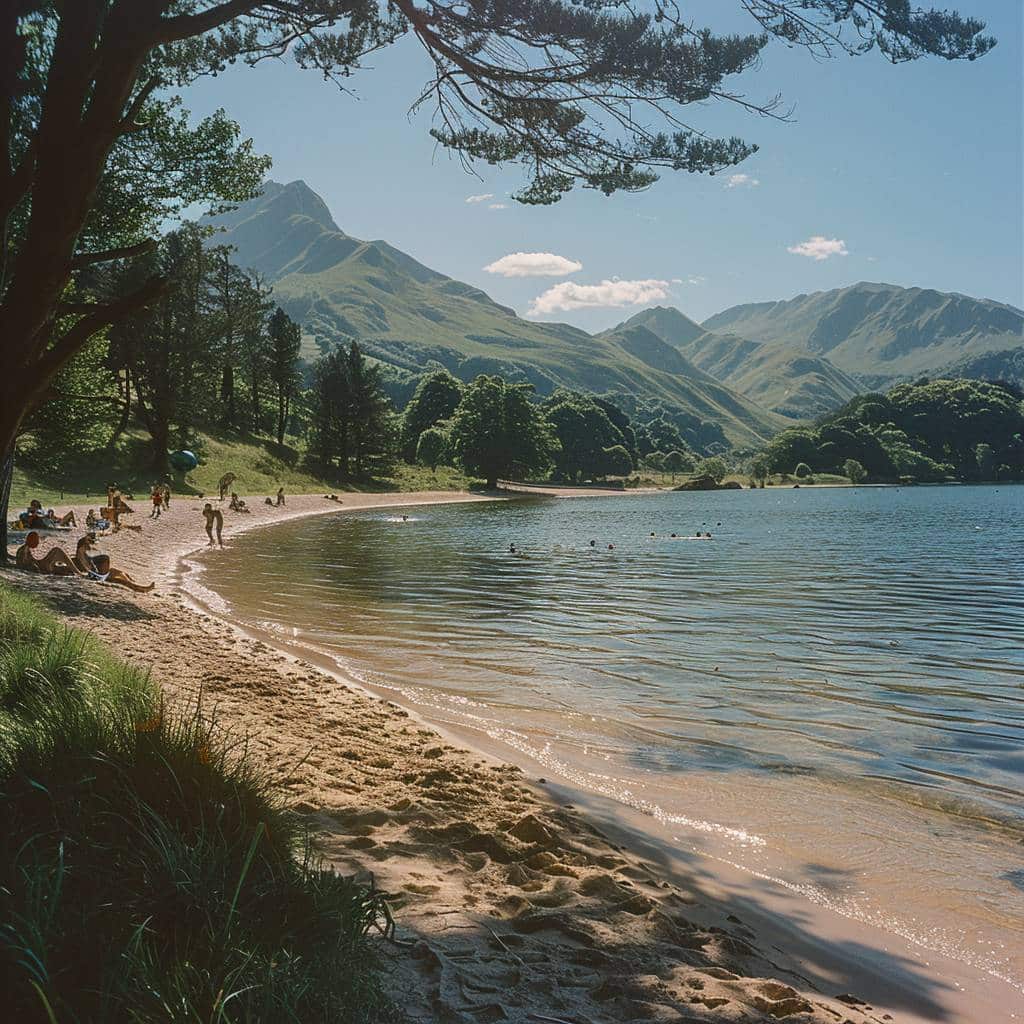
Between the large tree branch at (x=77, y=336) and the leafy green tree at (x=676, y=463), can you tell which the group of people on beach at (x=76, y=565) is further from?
the leafy green tree at (x=676, y=463)

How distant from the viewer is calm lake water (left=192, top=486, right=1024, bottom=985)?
5957 mm

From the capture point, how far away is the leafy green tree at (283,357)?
7456 centimetres

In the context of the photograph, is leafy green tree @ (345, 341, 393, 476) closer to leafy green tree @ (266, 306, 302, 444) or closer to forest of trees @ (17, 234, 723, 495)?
forest of trees @ (17, 234, 723, 495)

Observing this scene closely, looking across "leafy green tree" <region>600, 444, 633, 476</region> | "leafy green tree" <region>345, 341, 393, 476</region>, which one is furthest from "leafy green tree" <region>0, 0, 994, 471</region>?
"leafy green tree" <region>600, 444, 633, 476</region>

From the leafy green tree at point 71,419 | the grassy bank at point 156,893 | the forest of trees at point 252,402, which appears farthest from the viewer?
the forest of trees at point 252,402

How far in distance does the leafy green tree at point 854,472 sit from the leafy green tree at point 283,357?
107 metres

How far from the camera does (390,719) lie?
8664 millimetres

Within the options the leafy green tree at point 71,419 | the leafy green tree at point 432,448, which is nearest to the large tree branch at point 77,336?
the leafy green tree at point 71,419

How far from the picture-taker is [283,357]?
74750 millimetres

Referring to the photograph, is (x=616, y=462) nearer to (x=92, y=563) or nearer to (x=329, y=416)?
(x=329, y=416)

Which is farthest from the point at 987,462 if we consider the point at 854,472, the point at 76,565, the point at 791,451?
the point at 76,565

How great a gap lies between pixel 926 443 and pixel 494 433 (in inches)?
4316

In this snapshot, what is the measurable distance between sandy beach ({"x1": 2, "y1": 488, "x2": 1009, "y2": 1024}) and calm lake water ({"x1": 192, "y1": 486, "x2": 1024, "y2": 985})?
0.85 metres

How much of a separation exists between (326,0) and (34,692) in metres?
6.92
